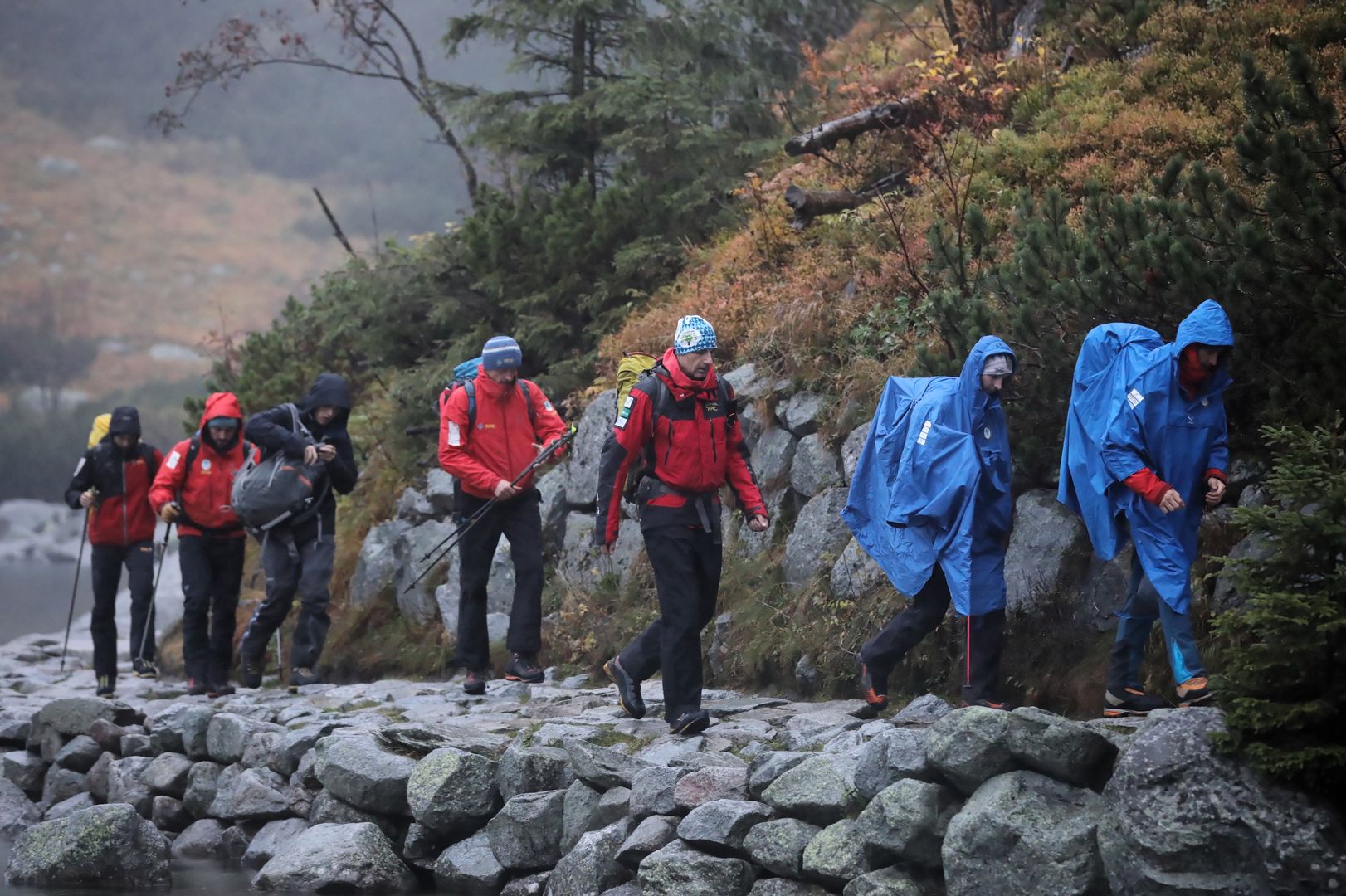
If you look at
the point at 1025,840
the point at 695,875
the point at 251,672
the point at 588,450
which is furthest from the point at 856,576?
the point at 251,672

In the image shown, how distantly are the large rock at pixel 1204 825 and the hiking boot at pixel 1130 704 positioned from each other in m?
1.67

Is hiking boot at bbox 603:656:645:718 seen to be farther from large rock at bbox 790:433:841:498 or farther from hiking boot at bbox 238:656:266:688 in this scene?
hiking boot at bbox 238:656:266:688

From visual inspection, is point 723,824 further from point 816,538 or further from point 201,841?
point 201,841

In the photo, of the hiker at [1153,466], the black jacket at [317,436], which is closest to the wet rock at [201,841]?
the black jacket at [317,436]

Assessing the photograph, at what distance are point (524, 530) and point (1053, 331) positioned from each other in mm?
4275

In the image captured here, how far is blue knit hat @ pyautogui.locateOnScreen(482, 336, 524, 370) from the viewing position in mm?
9812

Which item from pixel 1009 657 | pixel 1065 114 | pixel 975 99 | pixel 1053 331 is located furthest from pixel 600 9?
pixel 1009 657

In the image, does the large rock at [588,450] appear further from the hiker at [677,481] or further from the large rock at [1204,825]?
the large rock at [1204,825]

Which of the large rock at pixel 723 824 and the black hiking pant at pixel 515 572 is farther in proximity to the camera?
the black hiking pant at pixel 515 572

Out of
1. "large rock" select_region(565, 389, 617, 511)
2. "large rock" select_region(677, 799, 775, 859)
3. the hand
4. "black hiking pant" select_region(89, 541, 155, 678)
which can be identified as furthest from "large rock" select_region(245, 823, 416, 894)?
"black hiking pant" select_region(89, 541, 155, 678)

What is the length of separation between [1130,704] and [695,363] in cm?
305

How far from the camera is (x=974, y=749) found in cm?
546

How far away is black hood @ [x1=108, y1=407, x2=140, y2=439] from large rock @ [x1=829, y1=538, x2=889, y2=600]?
7.32 m

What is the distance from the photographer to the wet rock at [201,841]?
29.3 ft
